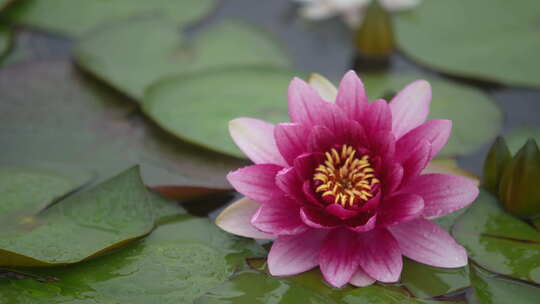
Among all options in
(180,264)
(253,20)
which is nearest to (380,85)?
(253,20)

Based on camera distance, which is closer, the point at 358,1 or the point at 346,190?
the point at 346,190

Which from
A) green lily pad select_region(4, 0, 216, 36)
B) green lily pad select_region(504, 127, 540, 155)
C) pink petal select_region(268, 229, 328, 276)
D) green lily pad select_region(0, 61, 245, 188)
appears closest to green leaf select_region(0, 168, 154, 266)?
green lily pad select_region(0, 61, 245, 188)

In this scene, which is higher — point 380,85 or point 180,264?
point 380,85

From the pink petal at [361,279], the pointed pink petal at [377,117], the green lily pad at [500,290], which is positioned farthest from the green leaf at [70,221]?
the green lily pad at [500,290]

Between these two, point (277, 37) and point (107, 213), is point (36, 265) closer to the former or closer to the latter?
point (107, 213)

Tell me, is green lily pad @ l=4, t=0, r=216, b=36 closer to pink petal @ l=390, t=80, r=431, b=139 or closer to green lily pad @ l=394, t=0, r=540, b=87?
green lily pad @ l=394, t=0, r=540, b=87

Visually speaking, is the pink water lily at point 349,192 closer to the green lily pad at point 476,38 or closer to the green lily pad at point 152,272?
the green lily pad at point 152,272
